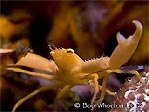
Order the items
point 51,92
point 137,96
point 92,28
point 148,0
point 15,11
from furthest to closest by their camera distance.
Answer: point 15,11 → point 92,28 → point 148,0 → point 51,92 → point 137,96

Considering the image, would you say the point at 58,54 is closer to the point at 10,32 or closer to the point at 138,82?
the point at 138,82

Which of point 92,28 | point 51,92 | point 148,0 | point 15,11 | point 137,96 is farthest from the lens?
point 15,11

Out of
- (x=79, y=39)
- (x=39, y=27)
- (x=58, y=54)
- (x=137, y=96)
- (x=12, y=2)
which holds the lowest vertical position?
(x=137, y=96)

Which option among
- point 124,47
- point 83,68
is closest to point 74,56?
point 83,68

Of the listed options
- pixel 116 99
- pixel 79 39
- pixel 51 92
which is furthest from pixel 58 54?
pixel 79 39

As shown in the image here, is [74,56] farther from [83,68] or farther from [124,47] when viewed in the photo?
[124,47]

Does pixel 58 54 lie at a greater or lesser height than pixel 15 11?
lesser

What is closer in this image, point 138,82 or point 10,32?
point 138,82
